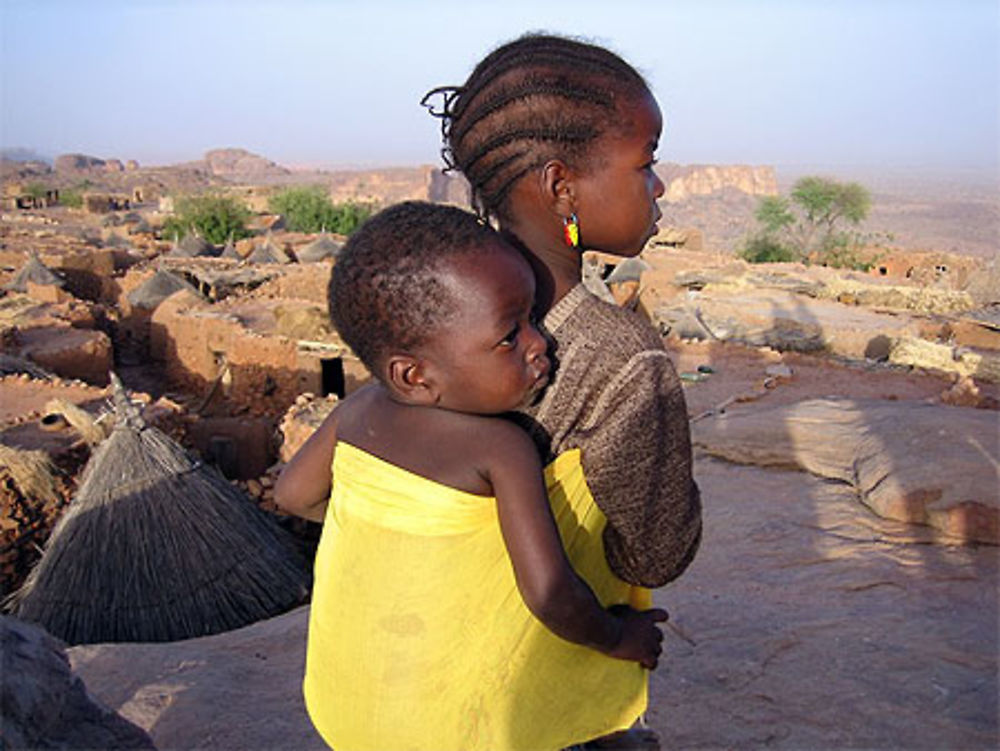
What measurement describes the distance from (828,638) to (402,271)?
2.91 meters

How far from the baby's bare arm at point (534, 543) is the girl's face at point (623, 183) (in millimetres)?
375

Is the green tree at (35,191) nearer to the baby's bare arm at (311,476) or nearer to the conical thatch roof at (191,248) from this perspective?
the conical thatch roof at (191,248)

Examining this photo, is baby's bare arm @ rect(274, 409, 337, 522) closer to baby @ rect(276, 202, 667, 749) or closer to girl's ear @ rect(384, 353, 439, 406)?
baby @ rect(276, 202, 667, 749)

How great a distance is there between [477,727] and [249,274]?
1792cm

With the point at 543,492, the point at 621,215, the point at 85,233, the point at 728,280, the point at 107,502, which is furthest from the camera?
the point at 85,233

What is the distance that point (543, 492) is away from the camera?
1.19 metres

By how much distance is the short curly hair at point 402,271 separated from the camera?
1.16 m

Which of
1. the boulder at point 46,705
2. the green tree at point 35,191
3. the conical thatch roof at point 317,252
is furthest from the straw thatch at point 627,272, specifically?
the green tree at point 35,191

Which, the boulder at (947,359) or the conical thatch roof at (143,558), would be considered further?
the boulder at (947,359)

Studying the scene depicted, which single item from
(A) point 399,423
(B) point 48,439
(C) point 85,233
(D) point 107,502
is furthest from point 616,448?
(C) point 85,233

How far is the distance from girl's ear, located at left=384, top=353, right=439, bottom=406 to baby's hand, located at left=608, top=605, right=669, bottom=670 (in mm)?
547

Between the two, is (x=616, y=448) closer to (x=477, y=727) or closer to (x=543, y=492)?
(x=543, y=492)

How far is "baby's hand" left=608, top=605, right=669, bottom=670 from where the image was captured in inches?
54.7

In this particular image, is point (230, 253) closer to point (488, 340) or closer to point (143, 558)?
point (143, 558)
